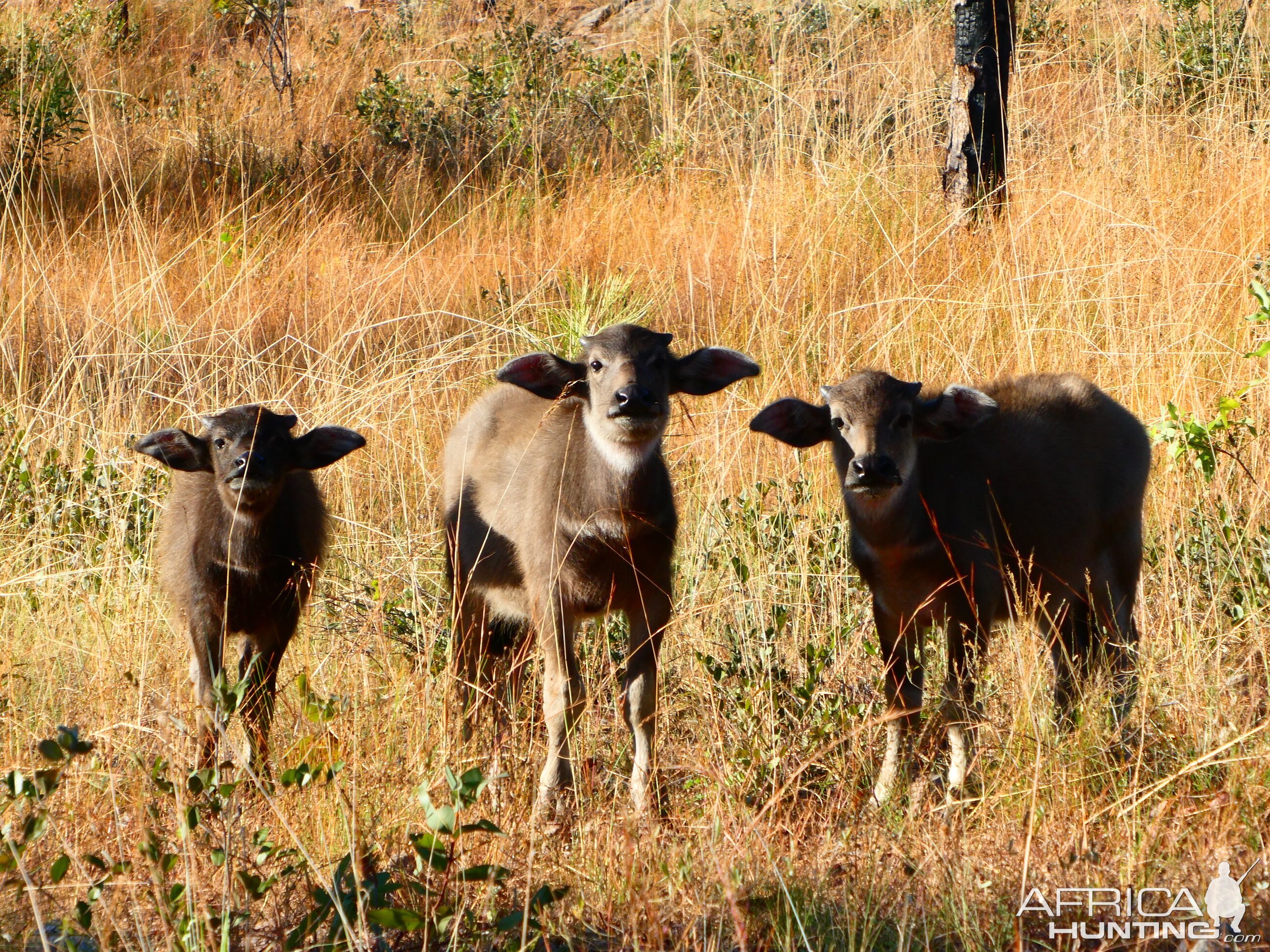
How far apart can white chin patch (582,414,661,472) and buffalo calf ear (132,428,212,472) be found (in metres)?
1.53

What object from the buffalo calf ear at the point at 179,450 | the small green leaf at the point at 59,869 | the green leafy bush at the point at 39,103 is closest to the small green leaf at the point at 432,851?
the small green leaf at the point at 59,869

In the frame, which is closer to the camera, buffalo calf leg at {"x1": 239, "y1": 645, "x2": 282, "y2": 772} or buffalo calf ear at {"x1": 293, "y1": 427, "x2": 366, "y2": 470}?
buffalo calf leg at {"x1": 239, "y1": 645, "x2": 282, "y2": 772}

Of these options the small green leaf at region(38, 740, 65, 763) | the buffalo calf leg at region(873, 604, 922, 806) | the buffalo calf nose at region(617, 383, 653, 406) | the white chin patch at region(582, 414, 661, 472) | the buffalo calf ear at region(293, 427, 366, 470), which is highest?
the buffalo calf nose at region(617, 383, 653, 406)

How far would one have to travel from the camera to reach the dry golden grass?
3.72 m

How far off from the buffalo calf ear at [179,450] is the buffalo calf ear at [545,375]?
3.92ft

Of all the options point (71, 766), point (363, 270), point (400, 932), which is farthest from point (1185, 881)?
point (363, 270)

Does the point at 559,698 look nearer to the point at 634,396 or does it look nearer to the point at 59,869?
the point at 634,396

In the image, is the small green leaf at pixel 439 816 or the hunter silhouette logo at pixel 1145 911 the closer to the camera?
the small green leaf at pixel 439 816

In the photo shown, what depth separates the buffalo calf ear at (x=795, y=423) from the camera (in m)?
4.91

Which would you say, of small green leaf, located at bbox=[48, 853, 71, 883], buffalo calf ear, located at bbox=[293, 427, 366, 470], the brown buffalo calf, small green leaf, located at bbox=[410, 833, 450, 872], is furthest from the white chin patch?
small green leaf, located at bbox=[48, 853, 71, 883]

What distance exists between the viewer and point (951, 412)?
4.94m

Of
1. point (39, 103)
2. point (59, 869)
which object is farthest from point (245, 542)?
point (39, 103)

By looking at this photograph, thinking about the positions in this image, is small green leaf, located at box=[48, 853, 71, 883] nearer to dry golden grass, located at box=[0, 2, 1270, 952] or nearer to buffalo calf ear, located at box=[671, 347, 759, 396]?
dry golden grass, located at box=[0, 2, 1270, 952]

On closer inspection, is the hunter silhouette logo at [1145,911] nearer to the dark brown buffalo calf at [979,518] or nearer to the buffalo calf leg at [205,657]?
the dark brown buffalo calf at [979,518]
